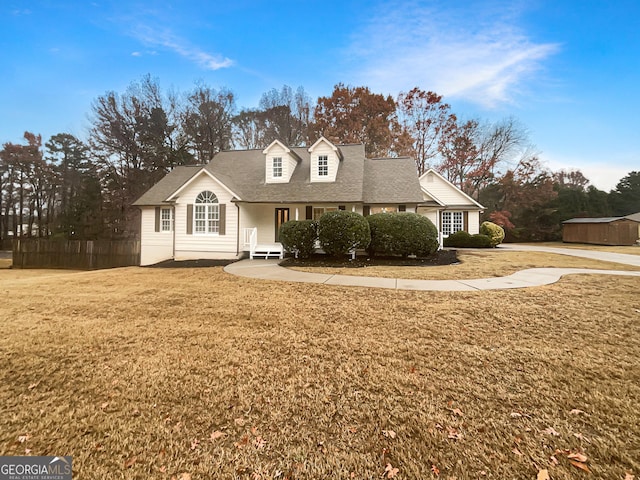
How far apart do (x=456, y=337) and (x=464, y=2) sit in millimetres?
12154

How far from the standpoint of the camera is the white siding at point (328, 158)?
16.3 meters

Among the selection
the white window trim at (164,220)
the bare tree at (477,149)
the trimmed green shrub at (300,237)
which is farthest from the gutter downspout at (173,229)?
the bare tree at (477,149)

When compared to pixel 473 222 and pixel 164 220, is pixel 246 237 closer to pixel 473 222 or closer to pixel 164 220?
pixel 164 220

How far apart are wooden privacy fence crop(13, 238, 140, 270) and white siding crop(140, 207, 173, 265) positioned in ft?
2.11

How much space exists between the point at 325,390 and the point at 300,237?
9.66 meters

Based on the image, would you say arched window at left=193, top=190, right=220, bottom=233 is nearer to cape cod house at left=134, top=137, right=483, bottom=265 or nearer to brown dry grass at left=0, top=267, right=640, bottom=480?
cape cod house at left=134, top=137, right=483, bottom=265

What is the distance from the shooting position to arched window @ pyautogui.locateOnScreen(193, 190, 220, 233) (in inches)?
587

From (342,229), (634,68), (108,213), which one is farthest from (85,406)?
(108,213)

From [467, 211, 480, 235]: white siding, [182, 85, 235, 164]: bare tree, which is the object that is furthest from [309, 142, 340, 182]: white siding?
[182, 85, 235, 164]: bare tree

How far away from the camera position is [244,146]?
99.3 ft

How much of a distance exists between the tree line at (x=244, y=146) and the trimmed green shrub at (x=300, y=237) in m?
18.4

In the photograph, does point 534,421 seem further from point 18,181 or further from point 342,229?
point 18,181

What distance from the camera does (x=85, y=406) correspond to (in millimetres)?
2559

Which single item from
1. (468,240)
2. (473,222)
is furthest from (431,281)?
(473,222)
